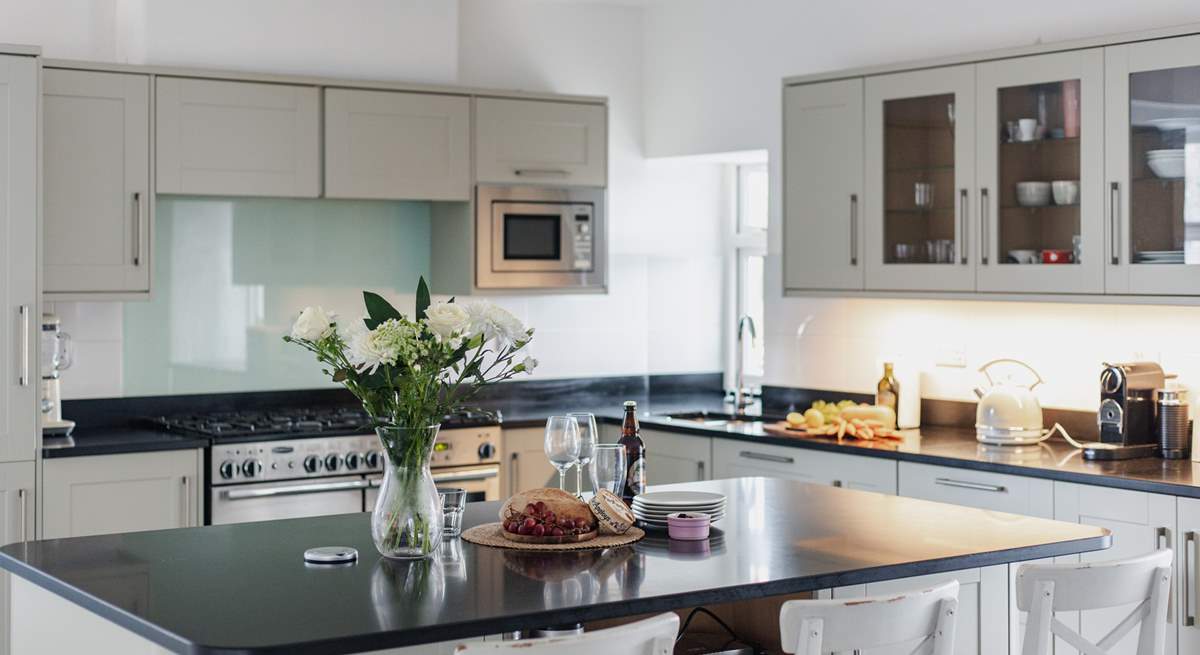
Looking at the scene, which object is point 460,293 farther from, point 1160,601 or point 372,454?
point 1160,601

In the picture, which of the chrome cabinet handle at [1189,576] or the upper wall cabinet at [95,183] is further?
the upper wall cabinet at [95,183]

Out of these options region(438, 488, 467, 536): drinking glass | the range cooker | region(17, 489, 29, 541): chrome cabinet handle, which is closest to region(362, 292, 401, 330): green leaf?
region(438, 488, 467, 536): drinking glass

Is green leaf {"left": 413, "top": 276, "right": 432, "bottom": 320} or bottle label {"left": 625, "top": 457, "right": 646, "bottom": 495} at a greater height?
green leaf {"left": 413, "top": 276, "right": 432, "bottom": 320}

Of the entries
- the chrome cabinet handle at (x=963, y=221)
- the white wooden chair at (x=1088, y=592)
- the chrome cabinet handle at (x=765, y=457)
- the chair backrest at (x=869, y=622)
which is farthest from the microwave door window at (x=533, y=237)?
the chair backrest at (x=869, y=622)

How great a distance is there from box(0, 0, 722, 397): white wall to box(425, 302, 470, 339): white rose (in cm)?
288

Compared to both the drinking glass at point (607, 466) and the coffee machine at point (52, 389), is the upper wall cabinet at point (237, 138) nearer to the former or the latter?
the coffee machine at point (52, 389)

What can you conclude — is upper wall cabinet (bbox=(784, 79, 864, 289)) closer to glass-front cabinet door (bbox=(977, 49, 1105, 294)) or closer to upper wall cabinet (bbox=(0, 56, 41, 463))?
glass-front cabinet door (bbox=(977, 49, 1105, 294))

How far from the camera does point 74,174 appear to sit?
482 centimetres

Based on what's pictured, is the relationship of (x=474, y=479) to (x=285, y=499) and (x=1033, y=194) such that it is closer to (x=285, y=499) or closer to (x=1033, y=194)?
(x=285, y=499)

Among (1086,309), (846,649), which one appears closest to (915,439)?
(1086,309)

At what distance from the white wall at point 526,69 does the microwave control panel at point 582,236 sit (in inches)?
14.0

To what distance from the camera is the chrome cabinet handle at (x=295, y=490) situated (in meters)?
4.92

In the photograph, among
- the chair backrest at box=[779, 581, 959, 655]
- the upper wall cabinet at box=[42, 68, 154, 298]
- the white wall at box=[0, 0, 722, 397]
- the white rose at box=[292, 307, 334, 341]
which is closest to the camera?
the chair backrest at box=[779, 581, 959, 655]

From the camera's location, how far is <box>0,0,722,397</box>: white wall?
17.0ft
